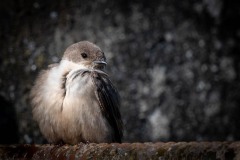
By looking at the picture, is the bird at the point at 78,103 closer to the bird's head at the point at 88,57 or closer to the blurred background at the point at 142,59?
the bird's head at the point at 88,57

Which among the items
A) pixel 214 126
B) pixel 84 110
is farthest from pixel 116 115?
pixel 214 126

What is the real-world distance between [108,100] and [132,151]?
6.27 ft

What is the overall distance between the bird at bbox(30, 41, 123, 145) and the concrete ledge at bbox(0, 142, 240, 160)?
3.67 ft

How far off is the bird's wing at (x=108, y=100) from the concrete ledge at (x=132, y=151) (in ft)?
4.34

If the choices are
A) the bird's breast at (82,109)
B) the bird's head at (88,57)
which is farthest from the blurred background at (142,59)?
the bird's breast at (82,109)

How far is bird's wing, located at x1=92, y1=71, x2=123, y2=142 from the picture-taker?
15.2 feet

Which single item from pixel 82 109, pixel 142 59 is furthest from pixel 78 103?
pixel 142 59

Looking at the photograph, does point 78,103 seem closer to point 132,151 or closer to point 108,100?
point 108,100

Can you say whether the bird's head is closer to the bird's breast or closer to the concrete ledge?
the bird's breast

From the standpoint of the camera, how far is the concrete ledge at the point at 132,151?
2.42m

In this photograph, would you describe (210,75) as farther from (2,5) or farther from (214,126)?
(2,5)

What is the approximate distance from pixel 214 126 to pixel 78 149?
14.2ft

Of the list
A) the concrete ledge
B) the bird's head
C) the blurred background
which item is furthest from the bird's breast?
the blurred background

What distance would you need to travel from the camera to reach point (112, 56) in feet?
23.2
